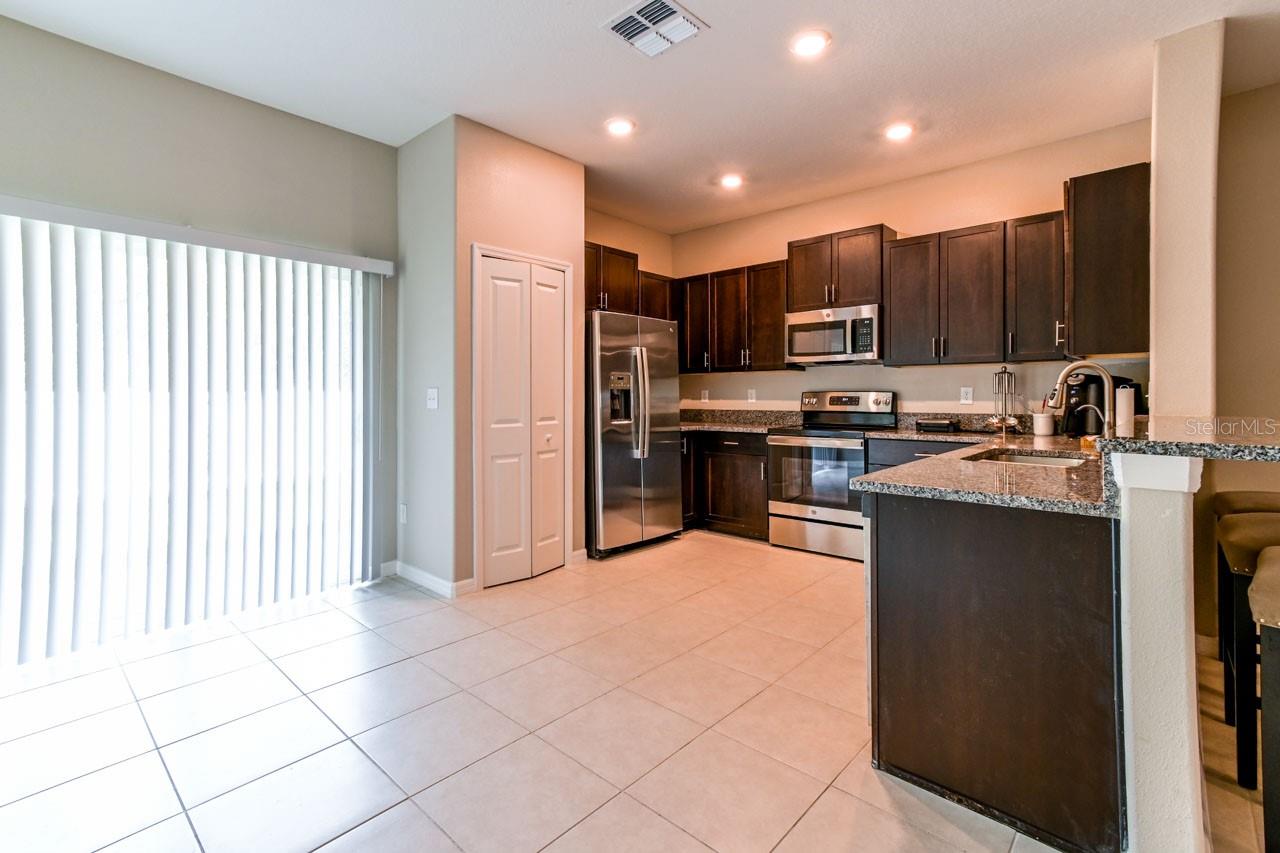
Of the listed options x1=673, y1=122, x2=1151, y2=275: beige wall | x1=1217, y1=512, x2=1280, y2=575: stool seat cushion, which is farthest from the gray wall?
x1=1217, y1=512, x2=1280, y2=575: stool seat cushion

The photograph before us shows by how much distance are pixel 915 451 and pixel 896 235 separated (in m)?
1.74

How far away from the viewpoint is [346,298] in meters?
3.61

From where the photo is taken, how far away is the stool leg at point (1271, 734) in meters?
1.35

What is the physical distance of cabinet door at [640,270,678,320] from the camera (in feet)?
16.5

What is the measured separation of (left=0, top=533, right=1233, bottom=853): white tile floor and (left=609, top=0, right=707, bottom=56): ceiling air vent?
111 inches

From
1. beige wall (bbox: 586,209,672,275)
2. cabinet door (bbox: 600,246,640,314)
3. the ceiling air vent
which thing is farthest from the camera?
beige wall (bbox: 586,209,672,275)

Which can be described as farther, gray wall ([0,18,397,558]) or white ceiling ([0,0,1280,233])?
gray wall ([0,18,397,558])

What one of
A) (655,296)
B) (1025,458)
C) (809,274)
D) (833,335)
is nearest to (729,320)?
(655,296)

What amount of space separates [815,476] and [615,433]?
1523 millimetres

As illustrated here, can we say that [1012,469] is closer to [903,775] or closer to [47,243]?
[903,775]

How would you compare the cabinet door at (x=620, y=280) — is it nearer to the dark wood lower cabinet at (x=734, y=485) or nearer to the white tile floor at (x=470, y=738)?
the dark wood lower cabinet at (x=734, y=485)

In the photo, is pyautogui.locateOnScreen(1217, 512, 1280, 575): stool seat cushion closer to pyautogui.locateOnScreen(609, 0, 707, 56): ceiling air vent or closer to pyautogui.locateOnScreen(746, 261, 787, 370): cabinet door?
pyautogui.locateOnScreen(609, 0, 707, 56): ceiling air vent

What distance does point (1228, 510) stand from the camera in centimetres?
242

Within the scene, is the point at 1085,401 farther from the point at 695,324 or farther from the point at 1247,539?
the point at 695,324
